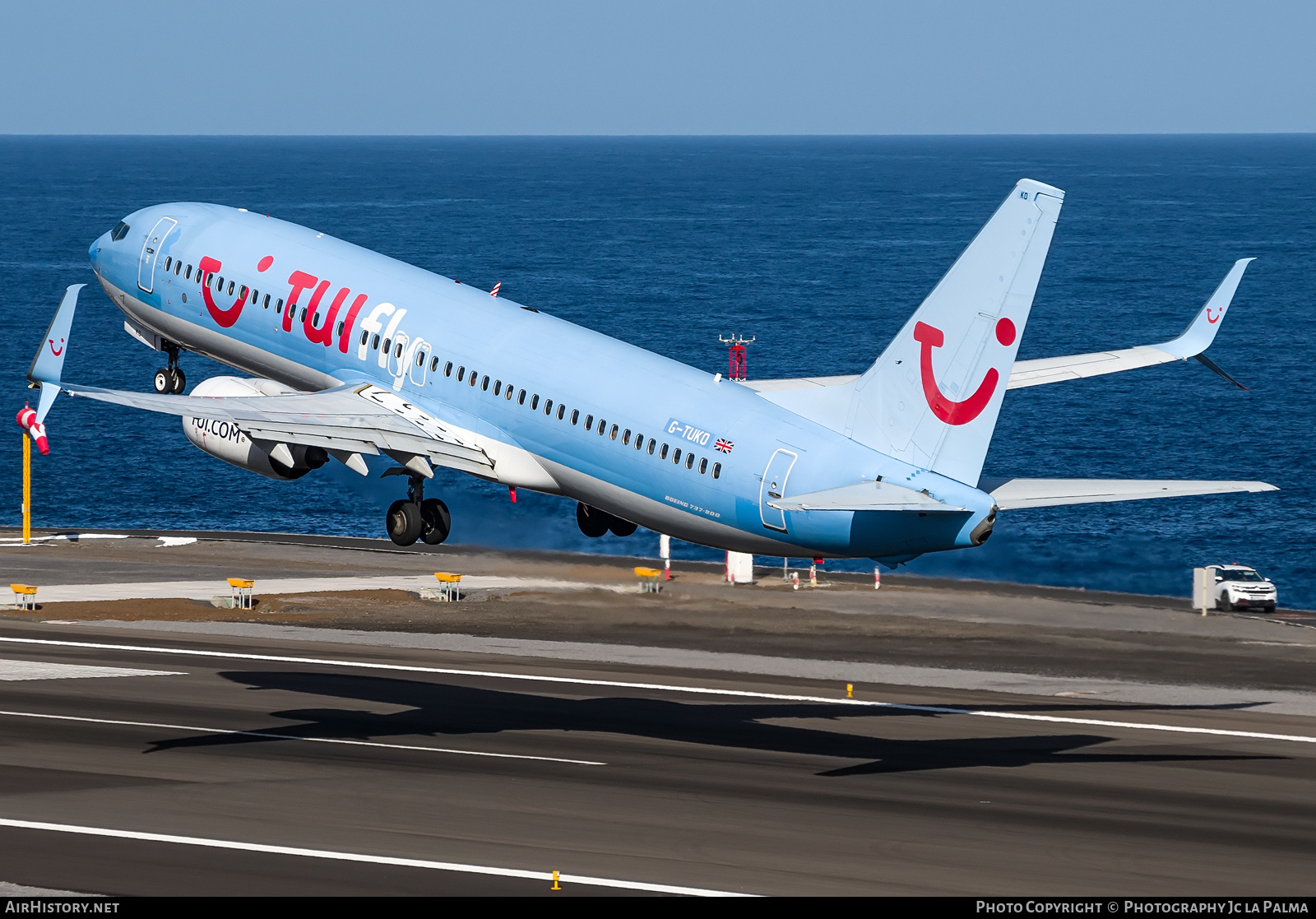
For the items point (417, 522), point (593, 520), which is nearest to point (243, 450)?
point (417, 522)

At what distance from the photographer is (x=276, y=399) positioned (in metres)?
54.0

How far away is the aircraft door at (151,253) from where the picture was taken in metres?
62.3

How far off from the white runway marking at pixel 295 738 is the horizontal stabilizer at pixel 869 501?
1008 centimetres

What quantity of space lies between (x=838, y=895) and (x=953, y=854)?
15.9ft

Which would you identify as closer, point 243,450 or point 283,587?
point 243,450

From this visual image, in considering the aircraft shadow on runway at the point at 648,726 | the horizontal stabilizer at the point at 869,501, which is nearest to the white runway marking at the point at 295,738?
the aircraft shadow on runway at the point at 648,726

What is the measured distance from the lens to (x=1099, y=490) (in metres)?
42.2

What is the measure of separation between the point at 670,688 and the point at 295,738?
54.0 ft

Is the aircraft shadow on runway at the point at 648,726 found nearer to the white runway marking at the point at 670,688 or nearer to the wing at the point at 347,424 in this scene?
the white runway marking at the point at 670,688

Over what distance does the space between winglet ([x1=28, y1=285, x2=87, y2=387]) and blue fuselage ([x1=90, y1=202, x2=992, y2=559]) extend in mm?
7509

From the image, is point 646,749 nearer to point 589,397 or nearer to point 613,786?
point 613,786

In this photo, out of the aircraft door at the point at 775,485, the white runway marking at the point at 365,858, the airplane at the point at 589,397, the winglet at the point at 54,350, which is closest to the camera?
the white runway marking at the point at 365,858
